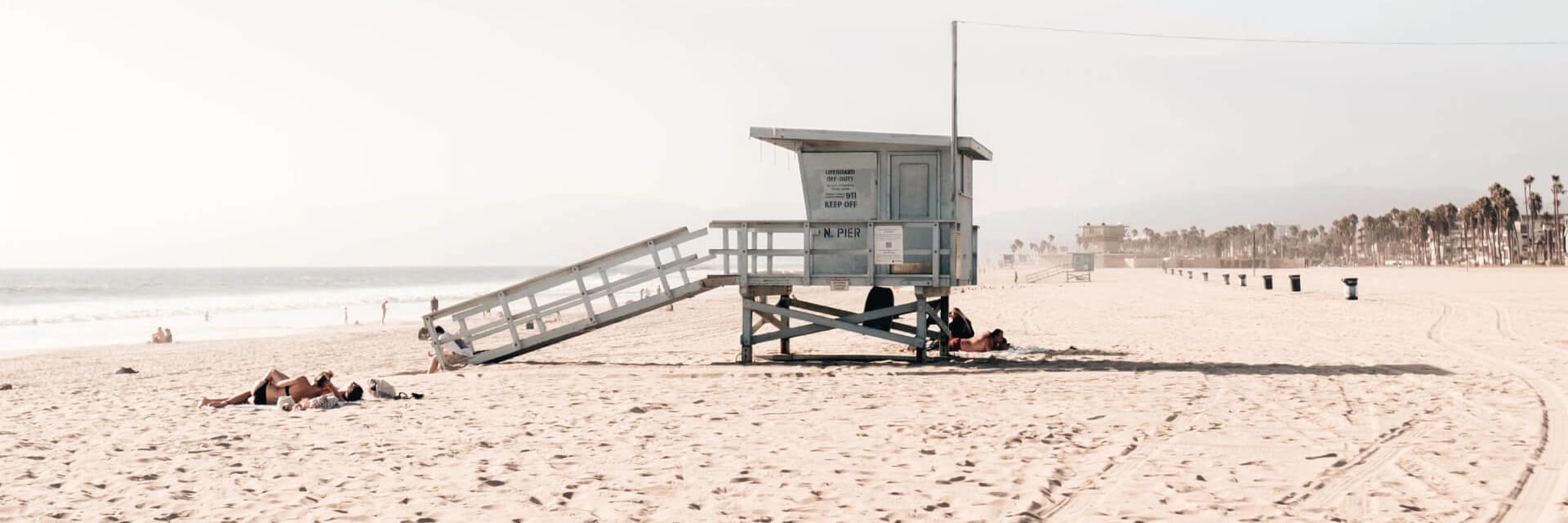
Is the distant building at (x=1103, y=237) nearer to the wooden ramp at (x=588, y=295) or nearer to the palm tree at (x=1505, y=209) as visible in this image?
the palm tree at (x=1505, y=209)

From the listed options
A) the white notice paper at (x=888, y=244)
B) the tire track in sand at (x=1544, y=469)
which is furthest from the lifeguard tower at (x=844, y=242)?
the tire track in sand at (x=1544, y=469)

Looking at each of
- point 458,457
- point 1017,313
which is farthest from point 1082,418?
point 1017,313

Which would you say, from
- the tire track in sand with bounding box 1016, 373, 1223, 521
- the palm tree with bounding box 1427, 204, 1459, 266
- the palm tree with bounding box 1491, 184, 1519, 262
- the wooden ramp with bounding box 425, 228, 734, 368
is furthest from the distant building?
the tire track in sand with bounding box 1016, 373, 1223, 521

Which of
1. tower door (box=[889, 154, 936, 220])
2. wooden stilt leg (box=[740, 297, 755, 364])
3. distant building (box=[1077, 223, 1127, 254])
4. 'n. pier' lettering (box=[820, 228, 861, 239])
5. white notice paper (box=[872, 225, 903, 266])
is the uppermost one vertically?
distant building (box=[1077, 223, 1127, 254])

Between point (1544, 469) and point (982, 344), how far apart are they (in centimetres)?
985

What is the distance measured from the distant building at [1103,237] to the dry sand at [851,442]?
116917mm

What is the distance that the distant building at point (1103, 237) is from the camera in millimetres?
131875

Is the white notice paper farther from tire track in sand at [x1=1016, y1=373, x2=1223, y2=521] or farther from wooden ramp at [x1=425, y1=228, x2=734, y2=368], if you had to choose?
tire track in sand at [x1=1016, y1=373, x2=1223, y2=521]

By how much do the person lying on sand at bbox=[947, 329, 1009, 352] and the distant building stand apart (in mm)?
118767

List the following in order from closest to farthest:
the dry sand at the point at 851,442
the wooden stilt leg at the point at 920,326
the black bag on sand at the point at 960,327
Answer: the dry sand at the point at 851,442, the wooden stilt leg at the point at 920,326, the black bag on sand at the point at 960,327

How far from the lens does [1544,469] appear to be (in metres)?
7.66

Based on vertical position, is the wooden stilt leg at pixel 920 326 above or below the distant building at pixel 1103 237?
below

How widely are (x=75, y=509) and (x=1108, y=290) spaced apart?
4538 cm

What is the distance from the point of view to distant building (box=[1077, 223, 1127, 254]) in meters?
132
